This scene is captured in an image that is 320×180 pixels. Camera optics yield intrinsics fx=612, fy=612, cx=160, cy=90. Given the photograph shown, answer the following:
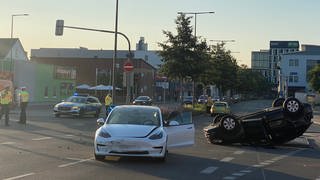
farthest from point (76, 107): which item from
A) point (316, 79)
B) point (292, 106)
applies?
point (316, 79)

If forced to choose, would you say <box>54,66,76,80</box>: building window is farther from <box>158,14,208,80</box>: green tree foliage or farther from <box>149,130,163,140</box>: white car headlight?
<box>149,130,163,140</box>: white car headlight

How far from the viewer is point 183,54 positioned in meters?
49.5

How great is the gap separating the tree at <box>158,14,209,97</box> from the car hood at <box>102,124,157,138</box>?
35.0 meters

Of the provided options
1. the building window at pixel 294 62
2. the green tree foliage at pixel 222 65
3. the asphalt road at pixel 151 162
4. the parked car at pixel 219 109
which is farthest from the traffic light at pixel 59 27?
the building window at pixel 294 62

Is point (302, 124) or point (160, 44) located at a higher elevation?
point (160, 44)

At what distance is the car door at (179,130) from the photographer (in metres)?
15.4

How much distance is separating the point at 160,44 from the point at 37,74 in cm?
2998

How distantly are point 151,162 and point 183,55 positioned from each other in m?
35.6

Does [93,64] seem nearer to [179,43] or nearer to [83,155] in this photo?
[179,43]

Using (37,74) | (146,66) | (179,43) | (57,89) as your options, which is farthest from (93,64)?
(179,43)

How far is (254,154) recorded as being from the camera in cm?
1775

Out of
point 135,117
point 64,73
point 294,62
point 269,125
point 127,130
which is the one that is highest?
point 294,62

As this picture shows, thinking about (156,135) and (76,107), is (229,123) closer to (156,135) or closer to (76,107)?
(156,135)

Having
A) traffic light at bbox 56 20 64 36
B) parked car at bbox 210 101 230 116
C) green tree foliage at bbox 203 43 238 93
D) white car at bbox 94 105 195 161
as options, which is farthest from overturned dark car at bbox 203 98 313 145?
green tree foliage at bbox 203 43 238 93
